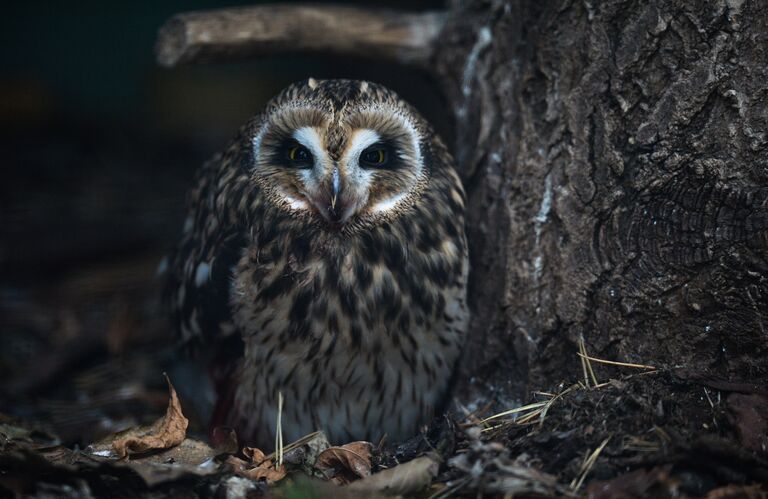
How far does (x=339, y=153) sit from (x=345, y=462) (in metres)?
0.95

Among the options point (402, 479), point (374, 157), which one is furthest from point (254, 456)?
point (374, 157)

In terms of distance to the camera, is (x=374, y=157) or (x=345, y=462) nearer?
(x=345, y=462)

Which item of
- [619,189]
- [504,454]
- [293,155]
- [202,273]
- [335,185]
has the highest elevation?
[293,155]

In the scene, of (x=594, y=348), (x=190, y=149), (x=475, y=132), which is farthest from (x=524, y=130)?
(x=190, y=149)

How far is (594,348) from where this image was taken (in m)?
2.43

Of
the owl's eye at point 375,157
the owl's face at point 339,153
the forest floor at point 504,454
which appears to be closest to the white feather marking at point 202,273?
the owl's face at point 339,153

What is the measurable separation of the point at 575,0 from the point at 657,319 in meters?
1.09

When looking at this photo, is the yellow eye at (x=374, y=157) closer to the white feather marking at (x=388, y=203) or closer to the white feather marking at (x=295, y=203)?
the white feather marking at (x=388, y=203)

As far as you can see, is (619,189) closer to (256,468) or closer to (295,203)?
(295,203)

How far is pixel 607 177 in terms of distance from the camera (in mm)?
2396

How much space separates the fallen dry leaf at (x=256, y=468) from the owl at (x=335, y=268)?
15.2 inches

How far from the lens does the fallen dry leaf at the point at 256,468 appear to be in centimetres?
221

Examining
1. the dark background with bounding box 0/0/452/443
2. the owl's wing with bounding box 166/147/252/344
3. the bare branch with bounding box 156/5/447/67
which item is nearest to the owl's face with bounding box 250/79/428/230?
the owl's wing with bounding box 166/147/252/344

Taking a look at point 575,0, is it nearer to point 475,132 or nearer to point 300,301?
point 475,132
